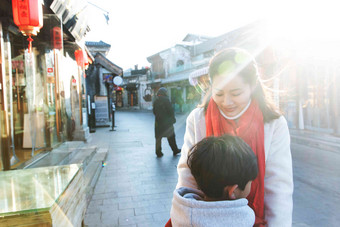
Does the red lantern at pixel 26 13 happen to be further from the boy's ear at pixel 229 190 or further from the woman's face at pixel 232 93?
the boy's ear at pixel 229 190

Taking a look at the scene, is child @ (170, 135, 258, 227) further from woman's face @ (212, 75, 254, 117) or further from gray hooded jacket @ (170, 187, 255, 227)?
woman's face @ (212, 75, 254, 117)

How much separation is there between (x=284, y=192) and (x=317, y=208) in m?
3.00

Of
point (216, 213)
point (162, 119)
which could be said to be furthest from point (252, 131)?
point (162, 119)

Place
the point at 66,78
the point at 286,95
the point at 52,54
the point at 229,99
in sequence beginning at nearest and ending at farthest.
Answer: the point at 229,99
the point at 52,54
the point at 66,78
the point at 286,95

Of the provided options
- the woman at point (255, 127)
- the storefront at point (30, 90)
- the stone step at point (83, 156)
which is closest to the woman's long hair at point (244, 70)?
the woman at point (255, 127)

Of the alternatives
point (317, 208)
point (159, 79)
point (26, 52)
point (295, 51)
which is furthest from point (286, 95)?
point (159, 79)

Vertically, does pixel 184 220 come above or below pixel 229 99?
below

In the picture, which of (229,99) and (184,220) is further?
(229,99)

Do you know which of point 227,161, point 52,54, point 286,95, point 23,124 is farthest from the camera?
point 286,95

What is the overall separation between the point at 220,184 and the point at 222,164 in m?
0.11

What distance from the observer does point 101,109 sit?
1434cm

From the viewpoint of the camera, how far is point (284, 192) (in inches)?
50.5

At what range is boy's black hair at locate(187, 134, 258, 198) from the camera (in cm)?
114

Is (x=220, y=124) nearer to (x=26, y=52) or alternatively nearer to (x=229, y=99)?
(x=229, y=99)
